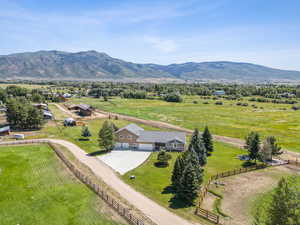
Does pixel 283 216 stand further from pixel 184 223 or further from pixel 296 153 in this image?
pixel 296 153

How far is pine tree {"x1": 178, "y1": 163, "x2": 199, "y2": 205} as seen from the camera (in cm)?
3094

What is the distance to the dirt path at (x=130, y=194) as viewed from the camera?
2700 centimetres

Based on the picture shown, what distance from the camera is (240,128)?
79.8m

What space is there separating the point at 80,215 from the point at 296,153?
52854 millimetres

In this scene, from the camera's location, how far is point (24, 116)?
228ft

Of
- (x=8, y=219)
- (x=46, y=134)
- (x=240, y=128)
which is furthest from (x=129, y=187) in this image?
(x=240, y=128)

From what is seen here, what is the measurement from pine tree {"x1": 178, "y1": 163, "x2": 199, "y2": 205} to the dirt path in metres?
3.87

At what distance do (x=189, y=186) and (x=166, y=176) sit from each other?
9075 mm

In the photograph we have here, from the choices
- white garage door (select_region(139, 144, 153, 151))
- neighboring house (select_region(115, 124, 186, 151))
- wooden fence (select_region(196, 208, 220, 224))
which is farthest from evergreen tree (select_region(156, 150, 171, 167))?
wooden fence (select_region(196, 208, 220, 224))

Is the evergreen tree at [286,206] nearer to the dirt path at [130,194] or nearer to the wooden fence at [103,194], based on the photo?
the dirt path at [130,194]

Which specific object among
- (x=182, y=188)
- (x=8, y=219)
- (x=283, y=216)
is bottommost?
(x=8, y=219)

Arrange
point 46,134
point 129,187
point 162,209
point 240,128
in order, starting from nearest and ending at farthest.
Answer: point 162,209 → point 129,187 → point 46,134 → point 240,128

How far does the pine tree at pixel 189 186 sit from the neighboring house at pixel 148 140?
21330 mm

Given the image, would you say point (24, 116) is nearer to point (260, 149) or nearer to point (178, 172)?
point (178, 172)
